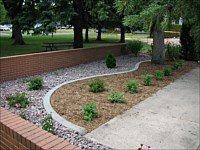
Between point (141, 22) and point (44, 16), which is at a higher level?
point (44, 16)

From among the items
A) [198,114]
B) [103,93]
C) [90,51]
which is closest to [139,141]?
[198,114]

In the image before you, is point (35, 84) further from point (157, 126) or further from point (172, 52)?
point (172, 52)

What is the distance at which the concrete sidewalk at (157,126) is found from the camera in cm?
394

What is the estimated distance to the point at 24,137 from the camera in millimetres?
2205

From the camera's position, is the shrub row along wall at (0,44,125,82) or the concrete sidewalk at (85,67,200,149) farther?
Result: the shrub row along wall at (0,44,125,82)

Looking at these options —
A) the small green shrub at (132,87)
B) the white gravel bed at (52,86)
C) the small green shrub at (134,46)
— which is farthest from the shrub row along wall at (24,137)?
the small green shrub at (134,46)

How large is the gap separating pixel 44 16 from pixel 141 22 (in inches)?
383

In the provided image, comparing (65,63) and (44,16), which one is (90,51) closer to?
(65,63)

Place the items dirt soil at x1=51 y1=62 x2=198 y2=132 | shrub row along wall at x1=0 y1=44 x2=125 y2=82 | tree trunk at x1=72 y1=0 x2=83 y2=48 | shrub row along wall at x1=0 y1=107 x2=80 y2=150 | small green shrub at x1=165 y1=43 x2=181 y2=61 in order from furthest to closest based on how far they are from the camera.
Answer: small green shrub at x1=165 y1=43 x2=181 y2=61, tree trunk at x1=72 y1=0 x2=83 y2=48, shrub row along wall at x1=0 y1=44 x2=125 y2=82, dirt soil at x1=51 y1=62 x2=198 y2=132, shrub row along wall at x1=0 y1=107 x2=80 y2=150

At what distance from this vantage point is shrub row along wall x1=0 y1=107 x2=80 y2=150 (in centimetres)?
211

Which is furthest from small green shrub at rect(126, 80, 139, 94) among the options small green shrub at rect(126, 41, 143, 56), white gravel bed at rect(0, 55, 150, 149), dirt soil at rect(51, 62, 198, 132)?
small green shrub at rect(126, 41, 143, 56)

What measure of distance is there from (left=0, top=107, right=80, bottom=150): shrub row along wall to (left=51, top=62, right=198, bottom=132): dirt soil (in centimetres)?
186

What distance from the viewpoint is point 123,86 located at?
286 inches

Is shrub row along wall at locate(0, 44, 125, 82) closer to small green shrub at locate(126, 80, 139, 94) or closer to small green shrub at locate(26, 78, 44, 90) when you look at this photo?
small green shrub at locate(26, 78, 44, 90)
